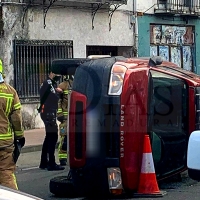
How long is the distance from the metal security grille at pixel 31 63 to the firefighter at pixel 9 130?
429 inches

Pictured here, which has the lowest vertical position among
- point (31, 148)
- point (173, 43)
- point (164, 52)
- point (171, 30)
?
point (31, 148)

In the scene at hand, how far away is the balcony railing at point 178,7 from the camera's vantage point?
23.2 meters

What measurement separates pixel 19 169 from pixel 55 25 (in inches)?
323

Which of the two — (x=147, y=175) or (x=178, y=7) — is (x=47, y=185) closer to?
(x=147, y=175)

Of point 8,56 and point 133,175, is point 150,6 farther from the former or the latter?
point 133,175

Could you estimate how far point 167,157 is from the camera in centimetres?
912

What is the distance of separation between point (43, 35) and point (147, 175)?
11.5 meters

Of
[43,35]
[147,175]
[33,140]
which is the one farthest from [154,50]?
[147,175]

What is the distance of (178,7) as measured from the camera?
24.0 meters

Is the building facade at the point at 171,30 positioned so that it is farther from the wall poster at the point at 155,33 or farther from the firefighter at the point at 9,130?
the firefighter at the point at 9,130

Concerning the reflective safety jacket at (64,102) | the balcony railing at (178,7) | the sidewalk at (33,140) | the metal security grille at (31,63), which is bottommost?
the sidewalk at (33,140)

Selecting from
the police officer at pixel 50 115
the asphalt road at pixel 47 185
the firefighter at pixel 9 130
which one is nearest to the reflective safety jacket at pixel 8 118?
the firefighter at pixel 9 130

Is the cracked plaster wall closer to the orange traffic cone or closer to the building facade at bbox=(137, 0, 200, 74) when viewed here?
the building facade at bbox=(137, 0, 200, 74)

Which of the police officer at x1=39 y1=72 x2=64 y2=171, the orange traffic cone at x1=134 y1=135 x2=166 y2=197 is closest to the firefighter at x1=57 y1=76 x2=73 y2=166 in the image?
the police officer at x1=39 y1=72 x2=64 y2=171
